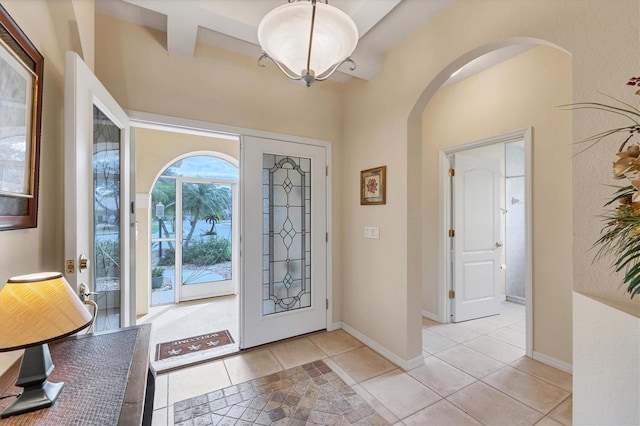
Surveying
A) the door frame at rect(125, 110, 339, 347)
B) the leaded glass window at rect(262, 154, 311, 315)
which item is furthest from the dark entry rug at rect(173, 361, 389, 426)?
the leaded glass window at rect(262, 154, 311, 315)

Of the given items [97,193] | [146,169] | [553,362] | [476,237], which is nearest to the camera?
[97,193]

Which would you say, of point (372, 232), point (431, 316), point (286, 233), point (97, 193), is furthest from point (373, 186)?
point (97, 193)

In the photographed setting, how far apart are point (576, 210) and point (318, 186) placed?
2159 mm

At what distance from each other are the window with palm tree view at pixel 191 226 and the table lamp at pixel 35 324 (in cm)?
373

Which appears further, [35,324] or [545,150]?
[545,150]

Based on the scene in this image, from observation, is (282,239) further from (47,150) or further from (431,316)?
(431,316)

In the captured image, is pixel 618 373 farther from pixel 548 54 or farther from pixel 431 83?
pixel 548 54

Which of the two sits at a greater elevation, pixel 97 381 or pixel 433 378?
pixel 97 381

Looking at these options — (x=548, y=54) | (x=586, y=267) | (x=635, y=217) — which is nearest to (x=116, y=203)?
(x=635, y=217)

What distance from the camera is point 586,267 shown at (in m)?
1.30

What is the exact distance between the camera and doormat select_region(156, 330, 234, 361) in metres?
2.61

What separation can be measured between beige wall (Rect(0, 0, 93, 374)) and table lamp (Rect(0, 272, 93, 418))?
31 centimetres

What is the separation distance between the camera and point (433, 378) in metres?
2.21

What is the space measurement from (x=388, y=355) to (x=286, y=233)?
152cm
